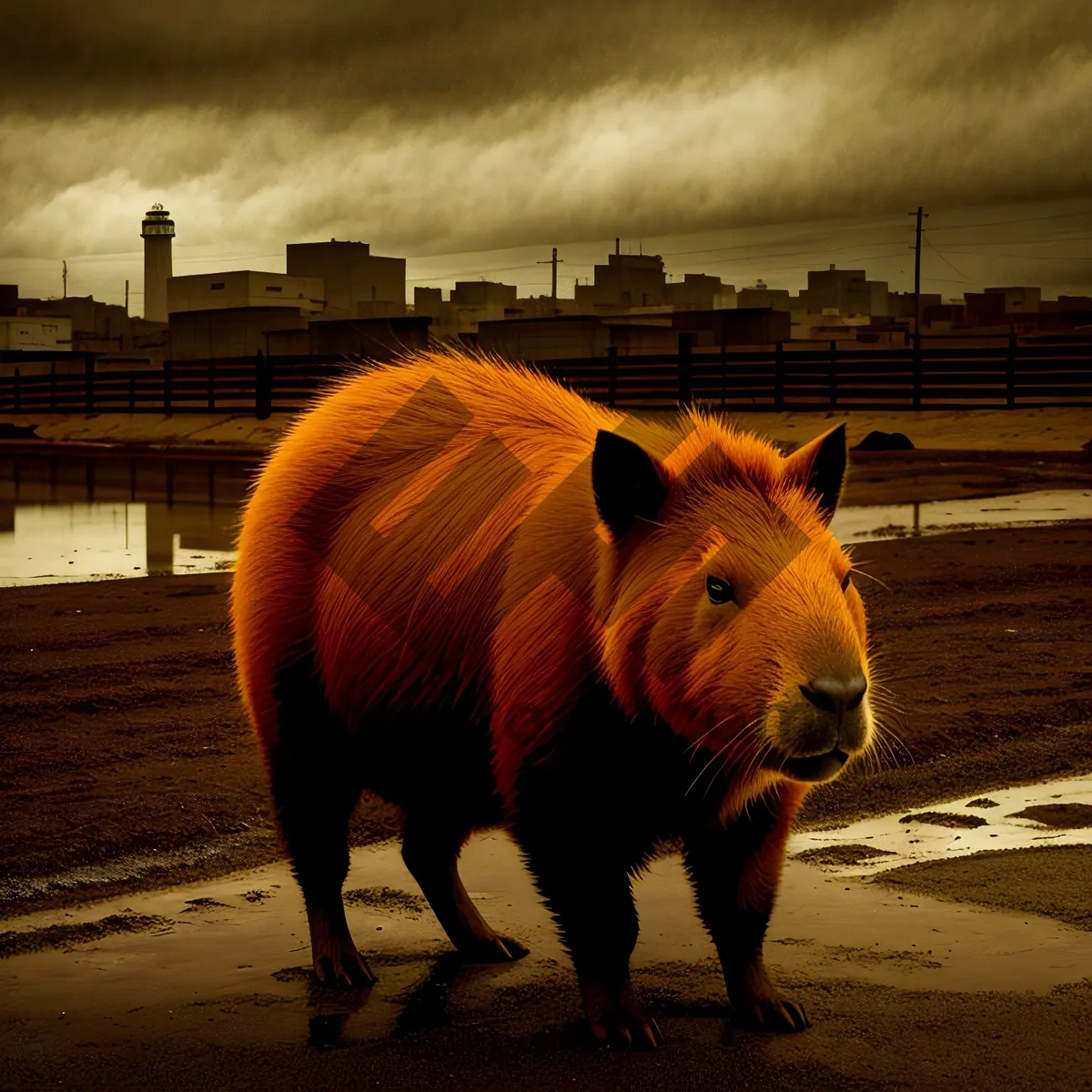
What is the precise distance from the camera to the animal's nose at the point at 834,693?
2721mm

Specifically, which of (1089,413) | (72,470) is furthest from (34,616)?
(1089,413)

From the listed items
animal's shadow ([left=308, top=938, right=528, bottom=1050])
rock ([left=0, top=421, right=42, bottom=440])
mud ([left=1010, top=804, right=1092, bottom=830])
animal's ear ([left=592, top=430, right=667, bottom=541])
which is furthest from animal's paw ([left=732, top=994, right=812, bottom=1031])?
rock ([left=0, top=421, right=42, bottom=440])

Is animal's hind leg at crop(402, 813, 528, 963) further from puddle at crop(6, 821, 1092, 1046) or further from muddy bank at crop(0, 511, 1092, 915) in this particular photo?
muddy bank at crop(0, 511, 1092, 915)

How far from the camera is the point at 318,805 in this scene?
3.80 m

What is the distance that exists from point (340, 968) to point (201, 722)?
2.74 m

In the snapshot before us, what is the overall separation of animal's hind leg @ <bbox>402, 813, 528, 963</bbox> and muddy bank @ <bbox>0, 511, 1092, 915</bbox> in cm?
84

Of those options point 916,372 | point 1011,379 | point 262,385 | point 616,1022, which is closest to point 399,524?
point 616,1022

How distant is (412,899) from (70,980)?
3.42ft

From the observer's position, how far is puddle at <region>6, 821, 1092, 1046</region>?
342 cm

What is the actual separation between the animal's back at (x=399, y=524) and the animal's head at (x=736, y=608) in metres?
0.25

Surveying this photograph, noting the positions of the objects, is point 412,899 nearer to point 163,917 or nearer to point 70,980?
point 163,917

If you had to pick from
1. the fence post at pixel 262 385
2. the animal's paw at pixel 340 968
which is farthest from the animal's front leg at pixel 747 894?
the fence post at pixel 262 385

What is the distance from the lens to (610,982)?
3.23 m

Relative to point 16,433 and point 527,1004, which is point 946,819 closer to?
point 527,1004
